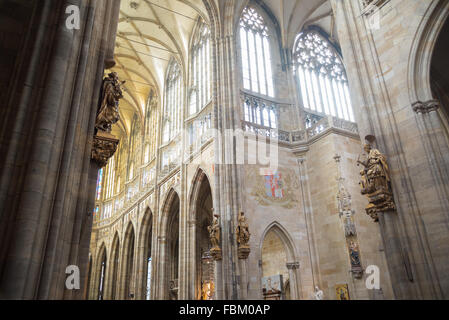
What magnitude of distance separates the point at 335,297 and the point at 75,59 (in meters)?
12.6

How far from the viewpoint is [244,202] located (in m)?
14.3

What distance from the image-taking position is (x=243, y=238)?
13.2 m

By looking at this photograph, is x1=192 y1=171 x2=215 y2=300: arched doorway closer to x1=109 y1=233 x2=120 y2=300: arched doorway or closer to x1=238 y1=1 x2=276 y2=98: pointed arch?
x1=238 y1=1 x2=276 y2=98: pointed arch

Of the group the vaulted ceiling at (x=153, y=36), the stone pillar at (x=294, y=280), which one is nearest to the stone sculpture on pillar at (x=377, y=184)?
the stone pillar at (x=294, y=280)

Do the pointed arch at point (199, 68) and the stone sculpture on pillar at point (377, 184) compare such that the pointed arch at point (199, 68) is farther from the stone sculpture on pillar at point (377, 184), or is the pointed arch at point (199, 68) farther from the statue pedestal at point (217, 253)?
the stone sculpture on pillar at point (377, 184)

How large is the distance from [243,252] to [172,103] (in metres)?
13.9

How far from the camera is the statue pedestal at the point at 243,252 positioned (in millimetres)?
13039

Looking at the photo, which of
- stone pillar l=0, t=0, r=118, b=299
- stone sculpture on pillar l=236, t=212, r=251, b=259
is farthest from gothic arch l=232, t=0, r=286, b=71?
stone pillar l=0, t=0, r=118, b=299

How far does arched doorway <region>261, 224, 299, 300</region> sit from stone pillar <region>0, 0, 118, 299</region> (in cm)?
1044

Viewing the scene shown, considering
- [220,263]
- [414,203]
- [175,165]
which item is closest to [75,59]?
[414,203]

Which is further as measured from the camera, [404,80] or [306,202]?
[306,202]

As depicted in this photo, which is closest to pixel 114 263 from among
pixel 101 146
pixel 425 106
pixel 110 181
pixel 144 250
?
pixel 144 250

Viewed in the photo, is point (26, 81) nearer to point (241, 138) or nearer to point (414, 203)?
point (414, 203)

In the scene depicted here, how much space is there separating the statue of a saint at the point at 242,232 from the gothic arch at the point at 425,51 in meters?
7.47
